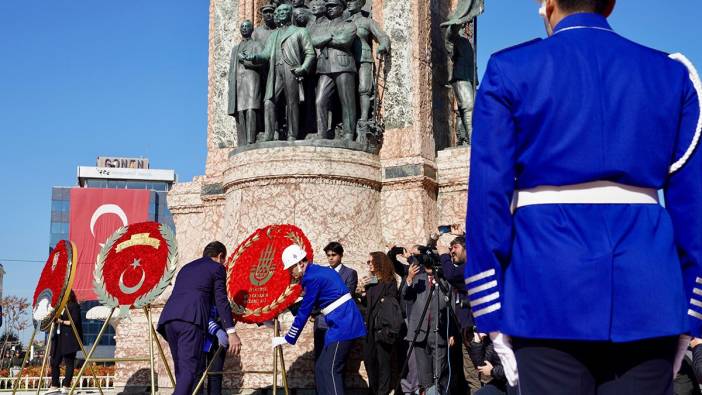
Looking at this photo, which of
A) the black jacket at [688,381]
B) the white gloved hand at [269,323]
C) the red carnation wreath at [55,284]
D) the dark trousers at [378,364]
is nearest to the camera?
the black jacket at [688,381]

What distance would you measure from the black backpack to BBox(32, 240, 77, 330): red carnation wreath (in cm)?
346

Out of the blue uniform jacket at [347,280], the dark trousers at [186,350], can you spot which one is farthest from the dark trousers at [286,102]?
the dark trousers at [186,350]

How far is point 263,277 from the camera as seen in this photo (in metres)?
10.1

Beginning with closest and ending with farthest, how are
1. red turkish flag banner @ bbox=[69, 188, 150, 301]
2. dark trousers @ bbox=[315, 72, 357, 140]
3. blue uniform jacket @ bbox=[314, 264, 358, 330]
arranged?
blue uniform jacket @ bbox=[314, 264, 358, 330]
dark trousers @ bbox=[315, 72, 357, 140]
red turkish flag banner @ bbox=[69, 188, 150, 301]

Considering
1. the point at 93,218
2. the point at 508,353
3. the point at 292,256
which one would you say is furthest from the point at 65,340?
the point at 93,218

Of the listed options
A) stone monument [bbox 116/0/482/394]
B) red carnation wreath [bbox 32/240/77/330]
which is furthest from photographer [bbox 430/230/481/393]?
red carnation wreath [bbox 32/240/77/330]

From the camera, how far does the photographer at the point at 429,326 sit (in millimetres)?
9891

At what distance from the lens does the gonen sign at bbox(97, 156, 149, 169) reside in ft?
392

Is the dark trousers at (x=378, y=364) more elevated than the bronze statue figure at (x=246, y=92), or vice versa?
the bronze statue figure at (x=246, y=92)

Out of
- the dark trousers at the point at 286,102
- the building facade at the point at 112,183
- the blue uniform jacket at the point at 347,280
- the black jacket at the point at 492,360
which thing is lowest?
the black jacket at the point at 492,360

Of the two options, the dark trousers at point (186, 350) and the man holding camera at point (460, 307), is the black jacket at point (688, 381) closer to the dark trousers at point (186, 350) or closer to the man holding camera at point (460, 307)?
the man holding camera at point (460, 307)

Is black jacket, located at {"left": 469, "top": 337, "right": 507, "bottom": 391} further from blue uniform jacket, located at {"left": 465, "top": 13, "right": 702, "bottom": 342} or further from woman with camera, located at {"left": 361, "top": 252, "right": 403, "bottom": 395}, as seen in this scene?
blue uniform jacket, located at {"left": 465, "top": 13, "right": 702, "bottom": 342}

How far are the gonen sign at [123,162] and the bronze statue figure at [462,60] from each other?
107m

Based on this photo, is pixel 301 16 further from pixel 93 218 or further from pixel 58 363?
pixel 93 218
